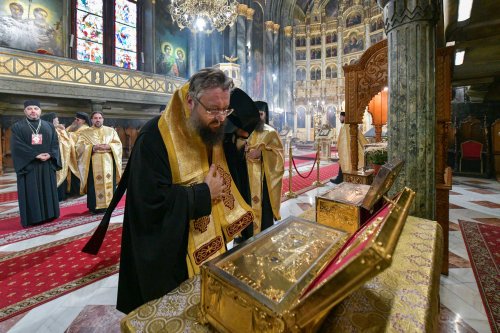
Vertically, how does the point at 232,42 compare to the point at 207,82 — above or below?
above

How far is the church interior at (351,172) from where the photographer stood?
35.6 inches

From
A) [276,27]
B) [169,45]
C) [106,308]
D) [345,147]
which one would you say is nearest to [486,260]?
[106,308]

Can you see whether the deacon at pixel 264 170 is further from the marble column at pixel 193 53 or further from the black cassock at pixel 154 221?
the marble column at pixel 193 53

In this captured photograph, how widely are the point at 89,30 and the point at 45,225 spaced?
39.8 feet

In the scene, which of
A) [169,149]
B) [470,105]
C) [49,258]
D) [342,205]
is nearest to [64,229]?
[49,258]

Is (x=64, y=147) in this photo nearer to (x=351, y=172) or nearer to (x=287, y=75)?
(x=351, y=172)

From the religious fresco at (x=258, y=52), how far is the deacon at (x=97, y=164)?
46.5 ft

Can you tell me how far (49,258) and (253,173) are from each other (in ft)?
8.78

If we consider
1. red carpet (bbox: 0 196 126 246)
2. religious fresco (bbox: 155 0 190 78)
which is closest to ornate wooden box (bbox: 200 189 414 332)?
red carpet (bbox: 0 196 126 246)

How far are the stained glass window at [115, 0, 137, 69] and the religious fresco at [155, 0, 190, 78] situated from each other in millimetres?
1231

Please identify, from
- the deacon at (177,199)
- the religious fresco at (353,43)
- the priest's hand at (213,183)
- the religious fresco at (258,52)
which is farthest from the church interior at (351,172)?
the religious fresco at (353,43)

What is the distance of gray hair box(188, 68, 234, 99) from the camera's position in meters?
1.39

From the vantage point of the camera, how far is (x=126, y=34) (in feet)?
45.5

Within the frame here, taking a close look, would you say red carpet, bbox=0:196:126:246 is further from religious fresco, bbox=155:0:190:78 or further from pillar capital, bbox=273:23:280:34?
pillar capital, bbox=273:23:280:34
